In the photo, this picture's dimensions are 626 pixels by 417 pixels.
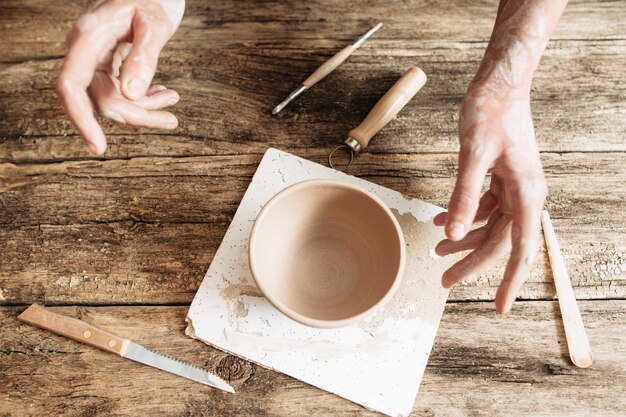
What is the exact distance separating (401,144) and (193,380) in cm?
71

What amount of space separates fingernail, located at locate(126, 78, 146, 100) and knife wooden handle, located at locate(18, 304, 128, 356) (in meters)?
0.49

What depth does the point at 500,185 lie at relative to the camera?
1032 mm

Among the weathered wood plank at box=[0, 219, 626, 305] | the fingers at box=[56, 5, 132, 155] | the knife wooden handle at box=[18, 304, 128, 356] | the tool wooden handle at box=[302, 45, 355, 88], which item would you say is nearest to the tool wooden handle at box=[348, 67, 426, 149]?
the tool wooden handle at box=[302, 45, 355, 88]

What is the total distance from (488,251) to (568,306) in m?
0.25

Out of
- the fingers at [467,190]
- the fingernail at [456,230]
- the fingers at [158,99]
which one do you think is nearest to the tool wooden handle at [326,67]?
the fingers at [158,99]

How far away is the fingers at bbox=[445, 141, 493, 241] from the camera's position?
2.97 feet

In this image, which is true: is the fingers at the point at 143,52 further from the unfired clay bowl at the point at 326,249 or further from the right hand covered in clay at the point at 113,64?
the unfired clay bowl at the point at 326,249

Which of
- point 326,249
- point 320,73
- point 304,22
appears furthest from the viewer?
point 304,22

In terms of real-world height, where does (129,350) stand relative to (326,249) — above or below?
below

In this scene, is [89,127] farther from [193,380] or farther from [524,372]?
[524,372]

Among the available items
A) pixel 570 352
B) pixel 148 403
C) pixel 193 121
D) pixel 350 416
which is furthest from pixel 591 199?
pixel 148 403

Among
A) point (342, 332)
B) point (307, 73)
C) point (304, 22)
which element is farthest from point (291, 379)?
point (304, 22)

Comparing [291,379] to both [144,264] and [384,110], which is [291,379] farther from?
[384,110]

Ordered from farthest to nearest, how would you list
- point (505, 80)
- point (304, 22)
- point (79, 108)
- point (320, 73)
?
point (304, 22) → point (320, 73) → point (505, 80) → point (79, 108)
